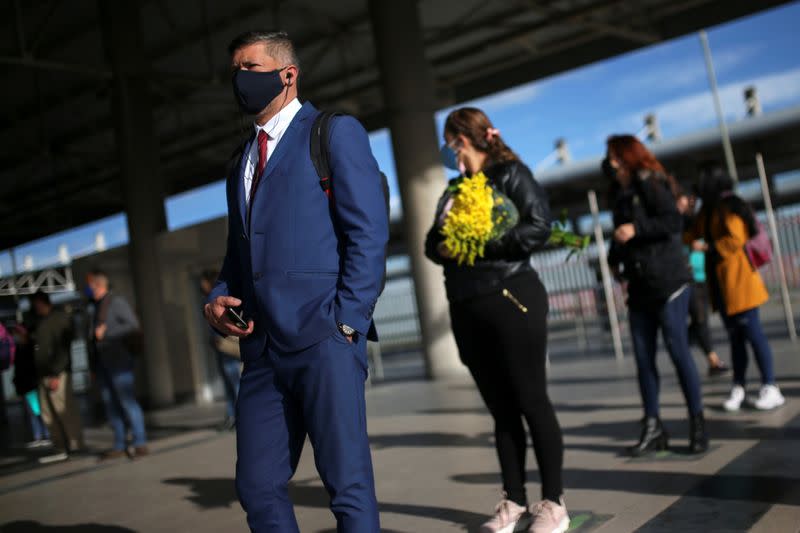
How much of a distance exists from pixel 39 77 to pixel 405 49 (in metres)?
10.3

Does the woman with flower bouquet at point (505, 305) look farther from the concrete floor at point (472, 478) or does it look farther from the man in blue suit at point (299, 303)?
the man in blue suit at point (299, 303)

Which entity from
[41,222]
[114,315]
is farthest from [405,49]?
[41,222]

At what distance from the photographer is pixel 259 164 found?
261 centimetres

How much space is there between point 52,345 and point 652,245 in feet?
21.0

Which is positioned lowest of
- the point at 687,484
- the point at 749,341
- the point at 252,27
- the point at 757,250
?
the point at 687,484

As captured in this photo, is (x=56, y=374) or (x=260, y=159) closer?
(x=260, y=159)

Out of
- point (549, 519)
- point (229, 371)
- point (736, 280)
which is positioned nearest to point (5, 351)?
point (549, 519)

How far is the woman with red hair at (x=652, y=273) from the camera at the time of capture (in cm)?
484

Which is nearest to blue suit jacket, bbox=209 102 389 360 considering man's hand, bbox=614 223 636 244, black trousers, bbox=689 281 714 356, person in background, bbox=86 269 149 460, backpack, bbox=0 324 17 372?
backpack, bbox=0 324 17 372

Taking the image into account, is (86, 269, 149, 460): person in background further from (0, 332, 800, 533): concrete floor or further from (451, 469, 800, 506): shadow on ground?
(451, 469, 800, 506): shadow on ground

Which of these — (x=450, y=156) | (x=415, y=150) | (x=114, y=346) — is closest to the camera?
(x=450, y=156)

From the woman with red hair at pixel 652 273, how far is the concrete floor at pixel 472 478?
0.31 m

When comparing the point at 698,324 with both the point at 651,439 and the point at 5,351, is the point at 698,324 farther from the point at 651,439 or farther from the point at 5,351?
the point at 5,351

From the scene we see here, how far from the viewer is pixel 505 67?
20.1 m
